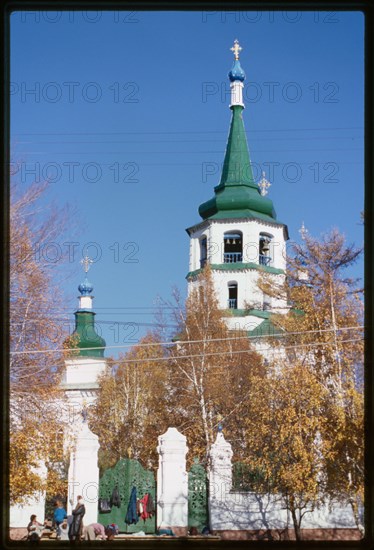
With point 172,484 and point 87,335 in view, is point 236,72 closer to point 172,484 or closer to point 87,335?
point 87,335

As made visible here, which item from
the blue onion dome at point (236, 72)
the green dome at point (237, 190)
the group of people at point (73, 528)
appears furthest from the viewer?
the blue onion dome at point (236, 72)

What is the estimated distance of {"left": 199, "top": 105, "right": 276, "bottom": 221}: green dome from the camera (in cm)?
1844

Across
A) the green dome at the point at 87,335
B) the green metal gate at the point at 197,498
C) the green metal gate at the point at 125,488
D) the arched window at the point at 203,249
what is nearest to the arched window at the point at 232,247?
the arched window at the point at 203,249

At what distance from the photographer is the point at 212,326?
1330 cm

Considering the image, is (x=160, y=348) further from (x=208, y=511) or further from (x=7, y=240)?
(x=7, y=240)

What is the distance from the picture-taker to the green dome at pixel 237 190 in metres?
18.4

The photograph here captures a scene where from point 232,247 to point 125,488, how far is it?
971cm

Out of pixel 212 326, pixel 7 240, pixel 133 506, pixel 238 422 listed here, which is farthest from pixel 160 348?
pixel 7 240

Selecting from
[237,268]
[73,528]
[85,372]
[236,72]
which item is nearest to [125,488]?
[73,528]

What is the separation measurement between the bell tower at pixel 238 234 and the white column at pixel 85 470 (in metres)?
8.71

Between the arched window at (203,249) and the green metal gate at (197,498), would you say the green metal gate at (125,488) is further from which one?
the arched window at (203,249)

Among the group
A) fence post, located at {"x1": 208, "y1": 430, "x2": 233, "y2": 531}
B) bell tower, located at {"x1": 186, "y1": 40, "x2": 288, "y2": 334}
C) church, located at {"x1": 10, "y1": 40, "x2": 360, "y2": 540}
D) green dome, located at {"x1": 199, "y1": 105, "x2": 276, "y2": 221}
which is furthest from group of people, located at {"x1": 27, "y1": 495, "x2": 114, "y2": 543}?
green dome, located at {"x1": 199, "y1": 105, "x2": 276, "y2": 221}

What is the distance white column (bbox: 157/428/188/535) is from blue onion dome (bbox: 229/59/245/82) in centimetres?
1175
